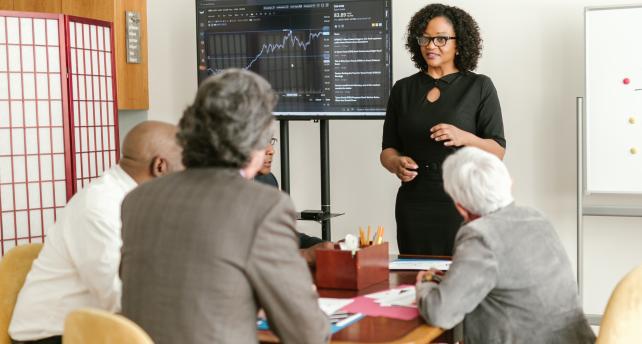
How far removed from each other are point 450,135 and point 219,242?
1.93 meters

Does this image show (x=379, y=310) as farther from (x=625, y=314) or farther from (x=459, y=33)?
(x=459, y=33)

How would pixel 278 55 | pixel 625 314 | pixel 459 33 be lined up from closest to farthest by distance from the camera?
pixel 625 314, pixel 459 33, pixel 278 55

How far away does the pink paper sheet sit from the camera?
2074mm

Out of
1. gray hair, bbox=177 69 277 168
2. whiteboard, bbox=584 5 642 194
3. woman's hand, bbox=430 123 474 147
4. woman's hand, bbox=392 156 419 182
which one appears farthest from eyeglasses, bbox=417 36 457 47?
gray hair, bbox=177 69 277 168

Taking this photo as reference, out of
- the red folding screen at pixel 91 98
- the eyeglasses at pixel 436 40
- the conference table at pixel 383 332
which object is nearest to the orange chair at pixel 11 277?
the conference table at pixel 383 332

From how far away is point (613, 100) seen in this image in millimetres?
3955

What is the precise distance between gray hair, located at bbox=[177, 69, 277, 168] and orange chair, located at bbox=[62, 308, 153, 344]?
1.20ft

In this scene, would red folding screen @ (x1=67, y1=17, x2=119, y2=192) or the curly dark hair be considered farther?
red folding screen @ (x1=67, y1=17, x2=119, y2=192)

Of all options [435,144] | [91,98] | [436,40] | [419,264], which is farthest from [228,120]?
[91,98]

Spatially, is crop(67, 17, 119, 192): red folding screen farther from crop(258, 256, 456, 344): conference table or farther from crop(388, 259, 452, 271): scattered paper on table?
crop(258, 256, 456, 344): conference table

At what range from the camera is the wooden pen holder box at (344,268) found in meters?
2.35

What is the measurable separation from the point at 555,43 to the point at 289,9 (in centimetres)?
139

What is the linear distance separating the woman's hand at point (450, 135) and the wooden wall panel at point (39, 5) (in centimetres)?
262

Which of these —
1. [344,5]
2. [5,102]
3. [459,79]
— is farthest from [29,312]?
[344,5]
